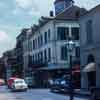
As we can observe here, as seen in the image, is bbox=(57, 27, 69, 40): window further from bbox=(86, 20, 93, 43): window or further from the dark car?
bbox=(86, 20, 93, 43): window

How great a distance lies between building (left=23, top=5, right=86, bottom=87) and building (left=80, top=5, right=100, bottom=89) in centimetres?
1432

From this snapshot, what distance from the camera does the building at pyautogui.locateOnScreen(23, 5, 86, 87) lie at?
65375 mm

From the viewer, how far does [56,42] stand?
6588cm

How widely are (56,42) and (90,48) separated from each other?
71.4ft

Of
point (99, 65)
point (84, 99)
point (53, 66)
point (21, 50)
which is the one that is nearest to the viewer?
point (84, 99)

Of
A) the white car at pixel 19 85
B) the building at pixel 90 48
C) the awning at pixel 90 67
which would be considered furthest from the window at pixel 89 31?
the white car at pixel 19 85

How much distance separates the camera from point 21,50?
101688mm

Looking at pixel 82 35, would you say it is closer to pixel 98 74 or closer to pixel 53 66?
pixel 98 74

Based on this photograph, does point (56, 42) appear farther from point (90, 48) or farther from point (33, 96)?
point (33, 96)

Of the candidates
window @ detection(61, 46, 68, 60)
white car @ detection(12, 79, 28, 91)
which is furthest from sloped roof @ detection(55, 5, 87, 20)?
white car @ detection(12, 79, 28, 91)

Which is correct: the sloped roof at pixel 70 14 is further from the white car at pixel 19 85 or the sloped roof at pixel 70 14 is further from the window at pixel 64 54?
the white car at pixel 19 85

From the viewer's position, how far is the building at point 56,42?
6538 centimetres

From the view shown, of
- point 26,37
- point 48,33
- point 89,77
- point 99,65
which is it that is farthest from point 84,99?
point 26,37

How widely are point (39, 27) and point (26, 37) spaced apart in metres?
17.1
